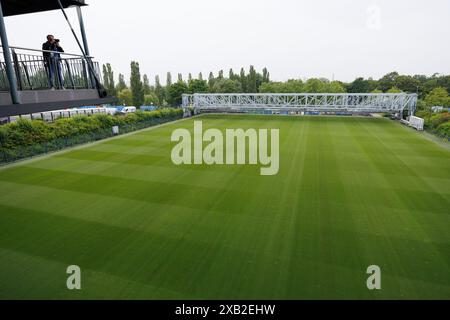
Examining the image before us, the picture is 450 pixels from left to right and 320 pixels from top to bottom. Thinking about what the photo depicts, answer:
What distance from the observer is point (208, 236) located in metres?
9.27

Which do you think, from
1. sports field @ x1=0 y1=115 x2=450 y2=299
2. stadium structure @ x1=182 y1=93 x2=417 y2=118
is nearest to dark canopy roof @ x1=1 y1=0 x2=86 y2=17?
sports field @ x1=0 y1=115 x2=450 y2=299

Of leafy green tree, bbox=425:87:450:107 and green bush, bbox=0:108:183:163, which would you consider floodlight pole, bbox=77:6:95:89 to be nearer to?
green bush, bbox=0:108:183:163

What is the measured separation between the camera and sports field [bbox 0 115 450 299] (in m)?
7.07

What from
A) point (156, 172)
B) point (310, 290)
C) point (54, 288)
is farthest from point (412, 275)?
point (156, 172)

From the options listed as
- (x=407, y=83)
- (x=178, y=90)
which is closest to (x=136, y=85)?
(x=178, y=90)

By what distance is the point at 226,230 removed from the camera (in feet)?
31.6

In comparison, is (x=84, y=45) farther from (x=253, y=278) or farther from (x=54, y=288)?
(x=253, y=278)

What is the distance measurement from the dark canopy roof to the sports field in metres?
7.13

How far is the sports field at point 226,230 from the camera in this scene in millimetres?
7070

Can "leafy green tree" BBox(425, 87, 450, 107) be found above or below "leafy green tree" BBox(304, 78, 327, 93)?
below

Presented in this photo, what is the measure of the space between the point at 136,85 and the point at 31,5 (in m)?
59.7

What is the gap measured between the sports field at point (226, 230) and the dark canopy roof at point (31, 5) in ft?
23.4

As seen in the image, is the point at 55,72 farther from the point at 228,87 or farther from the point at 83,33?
the point at 228,87

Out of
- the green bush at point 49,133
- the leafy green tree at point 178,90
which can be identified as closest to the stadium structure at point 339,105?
the green bush at point 49,133
